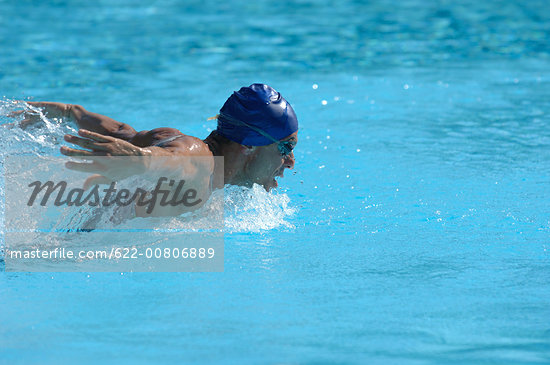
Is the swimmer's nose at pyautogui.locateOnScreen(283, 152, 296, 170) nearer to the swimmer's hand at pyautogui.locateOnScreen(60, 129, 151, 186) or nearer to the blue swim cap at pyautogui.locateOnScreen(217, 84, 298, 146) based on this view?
the blue swim cap at pyautogui.locateOnScreen(217, 84, 298, 146)

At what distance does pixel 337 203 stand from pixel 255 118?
1.28 metres

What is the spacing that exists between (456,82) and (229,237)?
4.97m

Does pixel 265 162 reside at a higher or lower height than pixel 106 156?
lower

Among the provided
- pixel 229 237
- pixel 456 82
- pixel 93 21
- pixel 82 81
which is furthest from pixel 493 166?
pixel 93 21

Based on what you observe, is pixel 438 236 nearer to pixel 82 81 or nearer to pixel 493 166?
pixel 493 166

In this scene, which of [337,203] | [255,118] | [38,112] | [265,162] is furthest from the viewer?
[337,203]

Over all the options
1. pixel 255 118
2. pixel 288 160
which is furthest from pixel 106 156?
pixel 288 160

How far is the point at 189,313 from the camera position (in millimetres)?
3266

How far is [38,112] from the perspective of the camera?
161 inches

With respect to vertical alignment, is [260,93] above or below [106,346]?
above

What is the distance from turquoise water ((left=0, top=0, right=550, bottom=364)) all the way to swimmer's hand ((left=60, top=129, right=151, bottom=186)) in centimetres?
70

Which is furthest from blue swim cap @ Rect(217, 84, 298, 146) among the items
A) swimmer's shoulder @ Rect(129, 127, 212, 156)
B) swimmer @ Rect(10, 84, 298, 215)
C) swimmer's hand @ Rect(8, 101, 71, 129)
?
swimmer's hand @ Rect(8, 101, 71, 129)

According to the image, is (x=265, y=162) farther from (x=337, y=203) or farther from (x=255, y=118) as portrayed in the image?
(x=337, y=203)

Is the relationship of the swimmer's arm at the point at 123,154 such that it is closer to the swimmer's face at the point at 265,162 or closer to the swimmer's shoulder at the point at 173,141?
the swimmer's shoulder at the point at 173,141
